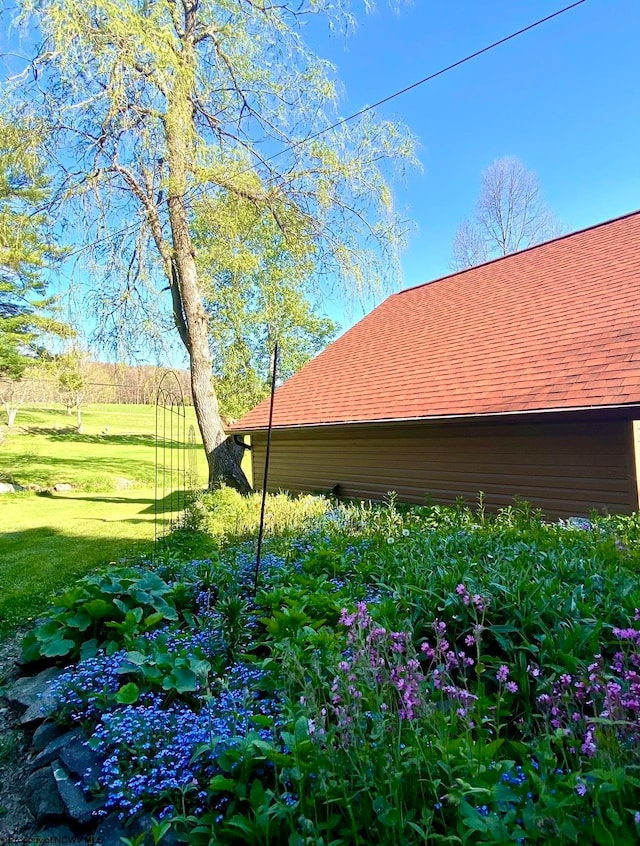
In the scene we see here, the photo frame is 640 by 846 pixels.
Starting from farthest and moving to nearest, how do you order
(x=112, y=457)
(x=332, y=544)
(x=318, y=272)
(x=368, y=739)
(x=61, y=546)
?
(x=112, y=457) → (x=318, y=272) → (x=61, y=546) → (x=332, y=544) → (x=368, y=739)

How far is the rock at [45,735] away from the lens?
2.21 meters

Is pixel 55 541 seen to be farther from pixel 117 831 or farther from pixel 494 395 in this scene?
pixel 117 831

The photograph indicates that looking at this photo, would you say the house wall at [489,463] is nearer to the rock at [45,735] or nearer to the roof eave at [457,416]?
the roof eave at [457,416]

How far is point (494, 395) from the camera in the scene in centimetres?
613

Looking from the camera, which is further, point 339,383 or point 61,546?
point 339,383

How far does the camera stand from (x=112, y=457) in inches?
952

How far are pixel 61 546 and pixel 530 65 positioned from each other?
33.3ft

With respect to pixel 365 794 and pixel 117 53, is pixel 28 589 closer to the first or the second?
pixel 365 794

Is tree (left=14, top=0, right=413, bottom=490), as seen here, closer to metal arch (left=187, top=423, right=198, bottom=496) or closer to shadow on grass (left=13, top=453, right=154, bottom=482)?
metal arch (left=187, top=423, right=198, bottom=496)

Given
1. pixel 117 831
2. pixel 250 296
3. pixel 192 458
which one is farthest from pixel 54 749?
pixel 250 296

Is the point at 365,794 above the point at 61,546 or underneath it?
above

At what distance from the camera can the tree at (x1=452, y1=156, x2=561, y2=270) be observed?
57.5 feet

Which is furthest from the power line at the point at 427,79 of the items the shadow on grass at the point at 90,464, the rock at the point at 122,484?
the shadow on grass at the point at 90,464

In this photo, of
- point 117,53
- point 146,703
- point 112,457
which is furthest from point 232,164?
point 112,457
